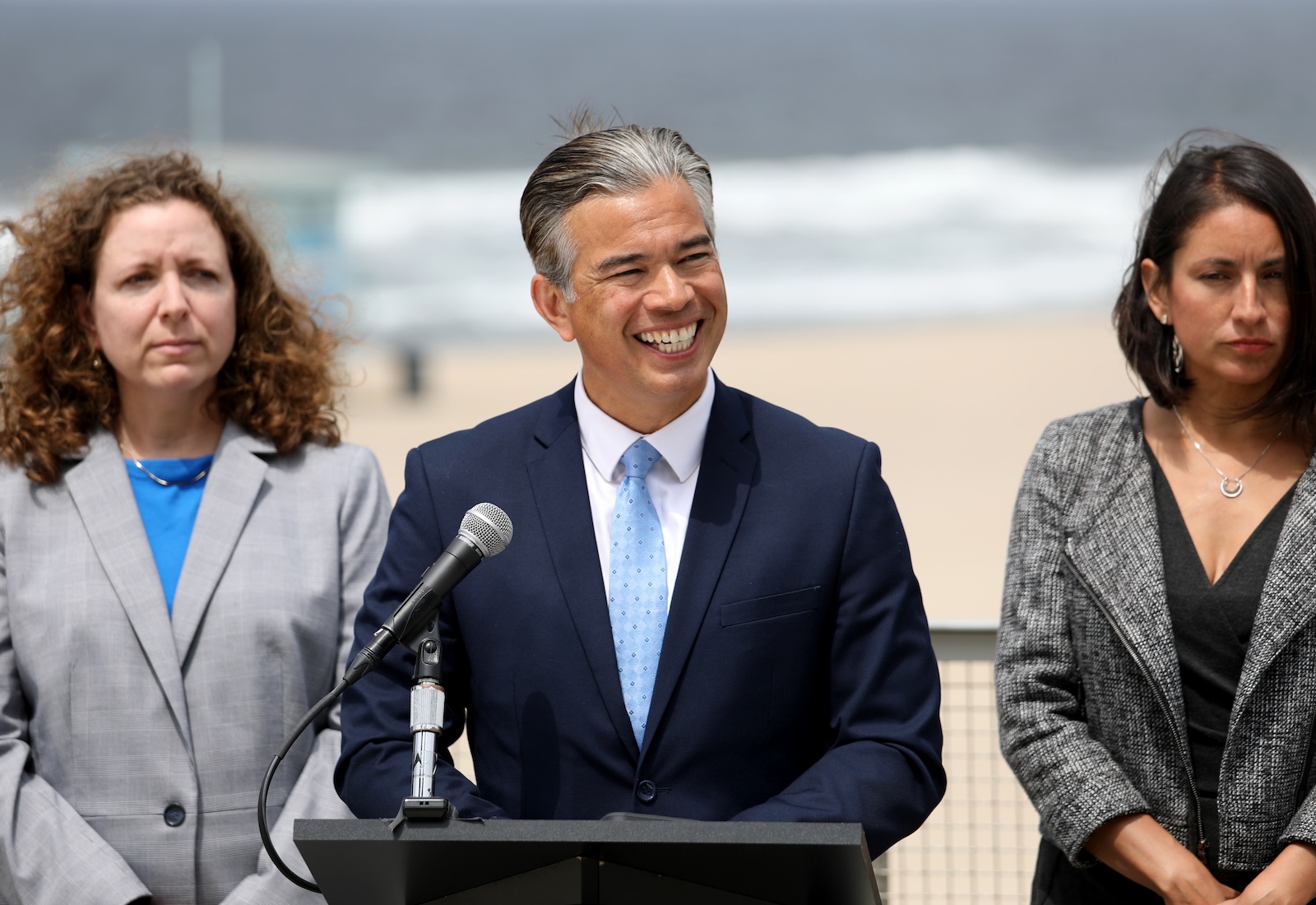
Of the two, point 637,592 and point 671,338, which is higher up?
point 671,338

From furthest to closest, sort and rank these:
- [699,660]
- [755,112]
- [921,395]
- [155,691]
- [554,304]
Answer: [755,112]
[921,395]
[155,691]
[554,304]
[699,660]

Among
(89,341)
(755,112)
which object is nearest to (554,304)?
(89,341)

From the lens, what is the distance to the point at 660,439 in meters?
2.66

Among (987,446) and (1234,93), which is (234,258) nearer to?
(987,446)

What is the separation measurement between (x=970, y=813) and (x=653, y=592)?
130 centimetres

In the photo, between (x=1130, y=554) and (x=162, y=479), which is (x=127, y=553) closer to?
(x=162, y=479)

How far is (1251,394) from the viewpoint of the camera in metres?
3.00

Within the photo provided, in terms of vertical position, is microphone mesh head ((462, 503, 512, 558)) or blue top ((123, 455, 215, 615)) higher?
blue top ((123, 455, 215, 615))

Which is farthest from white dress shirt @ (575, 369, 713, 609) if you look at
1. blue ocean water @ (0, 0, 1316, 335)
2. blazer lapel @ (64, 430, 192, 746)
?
blue ocean water @ (0, 0, 1316, 335)

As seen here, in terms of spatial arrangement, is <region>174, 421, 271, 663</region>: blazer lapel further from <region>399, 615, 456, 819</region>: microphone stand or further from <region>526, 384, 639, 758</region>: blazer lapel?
<region>399, 615, 456, 819</region>: microphone stand

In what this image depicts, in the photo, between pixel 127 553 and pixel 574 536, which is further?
pixel 127 553

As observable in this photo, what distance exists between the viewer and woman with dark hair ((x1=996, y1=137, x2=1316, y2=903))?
276 cm

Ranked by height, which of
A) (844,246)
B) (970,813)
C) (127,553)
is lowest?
(970,813)

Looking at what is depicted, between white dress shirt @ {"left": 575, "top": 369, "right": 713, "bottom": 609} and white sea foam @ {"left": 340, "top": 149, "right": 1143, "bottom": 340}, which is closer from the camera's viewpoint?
white dress shirt @ {"left": 575, "top": 369, "right": 713, "bottom": 609}
